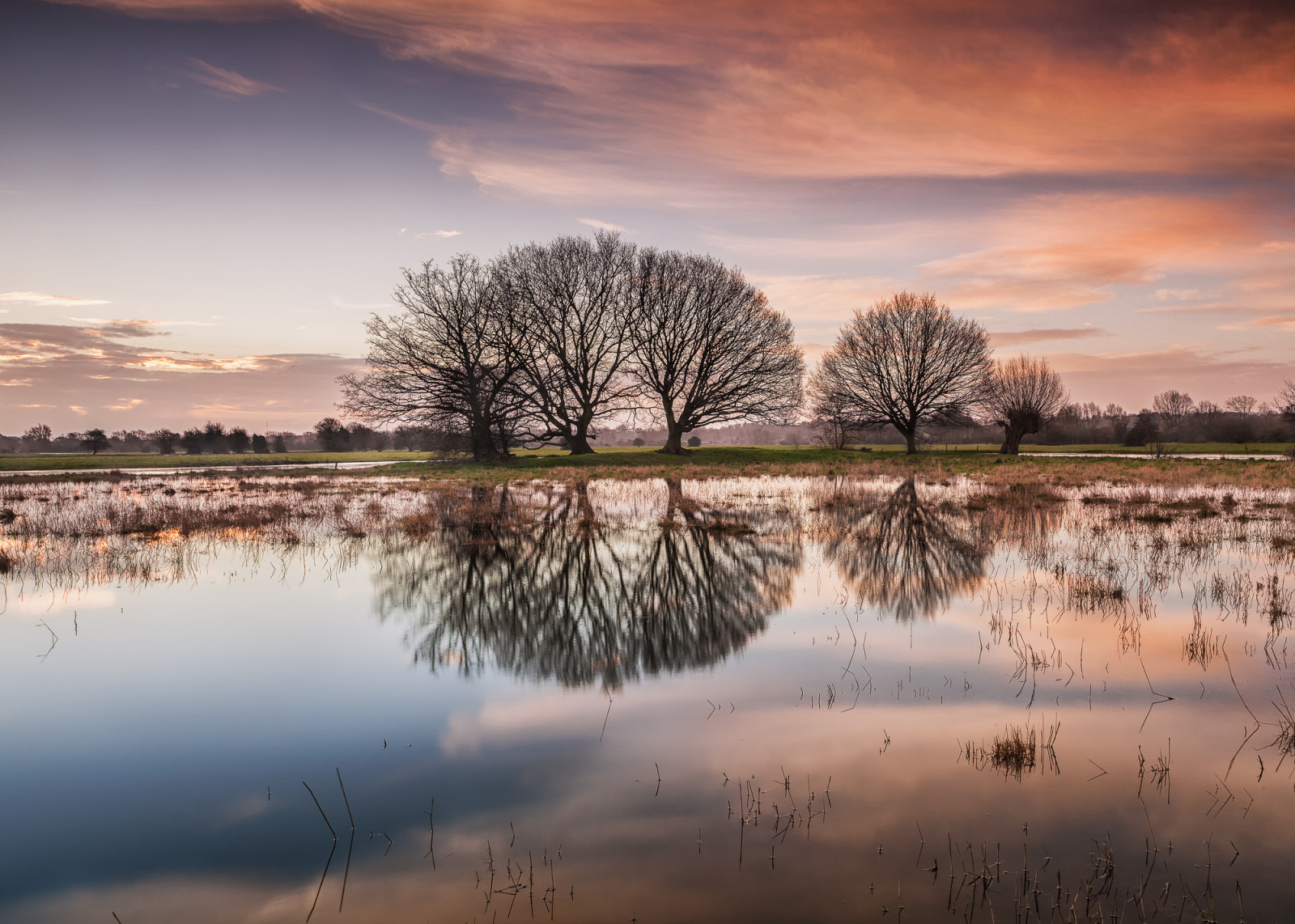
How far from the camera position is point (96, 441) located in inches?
3575

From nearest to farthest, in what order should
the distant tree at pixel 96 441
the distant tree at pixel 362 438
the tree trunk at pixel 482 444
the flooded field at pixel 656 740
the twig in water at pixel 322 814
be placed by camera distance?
the flooded field at pixel 656 740 → the twig in water at pixel 322 814 → the tree trunk at pixel 482 444 → the distant tree at pixel 96 441 → the distant tree at pixel 362 438

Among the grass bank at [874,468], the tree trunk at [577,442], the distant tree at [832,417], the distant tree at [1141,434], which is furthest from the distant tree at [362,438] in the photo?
the distant tree at [1141,434]

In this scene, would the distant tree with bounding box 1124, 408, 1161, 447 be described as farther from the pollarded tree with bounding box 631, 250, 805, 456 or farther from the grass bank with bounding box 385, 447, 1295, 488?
the pollarded tree with bounding box 631, 250, 805, 456

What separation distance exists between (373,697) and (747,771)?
3.69 metres

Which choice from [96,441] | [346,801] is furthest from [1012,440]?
[96,441]

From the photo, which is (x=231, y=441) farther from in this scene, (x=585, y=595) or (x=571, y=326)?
(x=585, y=595)

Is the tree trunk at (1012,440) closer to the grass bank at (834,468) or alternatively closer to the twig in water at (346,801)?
the grass bank at (834,468)

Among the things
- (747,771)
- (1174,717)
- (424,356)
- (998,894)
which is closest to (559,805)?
(747,771)

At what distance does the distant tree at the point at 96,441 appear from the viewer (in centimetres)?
9050

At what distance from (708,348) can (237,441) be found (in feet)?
236

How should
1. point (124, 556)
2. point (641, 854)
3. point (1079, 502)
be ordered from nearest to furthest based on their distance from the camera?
point (641, 854)
point (124, 556)
point (1079, 502)

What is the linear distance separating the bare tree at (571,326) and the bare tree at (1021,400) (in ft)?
116

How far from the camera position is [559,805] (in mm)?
4500

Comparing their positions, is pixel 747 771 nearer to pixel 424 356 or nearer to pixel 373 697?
pixel 373 697
